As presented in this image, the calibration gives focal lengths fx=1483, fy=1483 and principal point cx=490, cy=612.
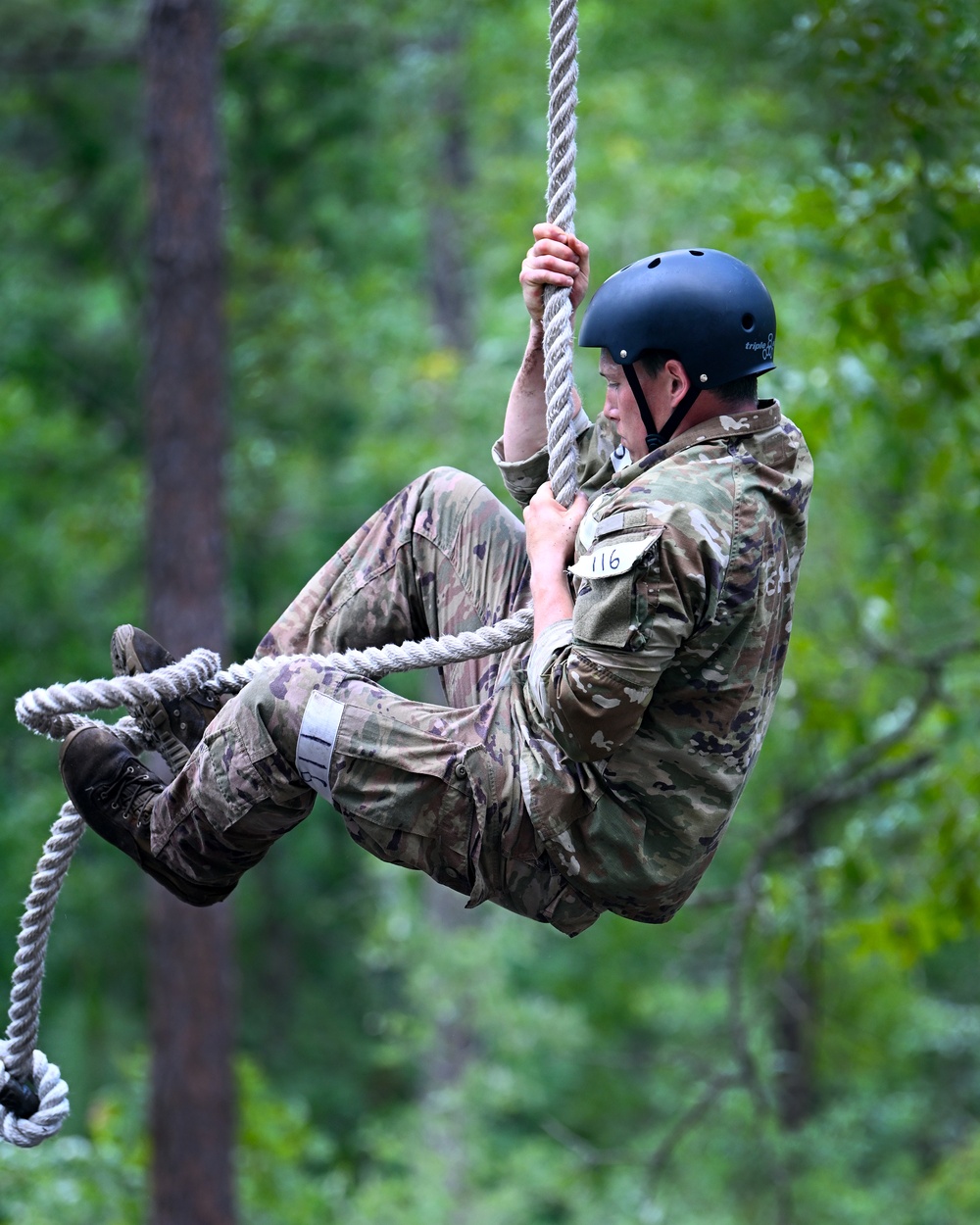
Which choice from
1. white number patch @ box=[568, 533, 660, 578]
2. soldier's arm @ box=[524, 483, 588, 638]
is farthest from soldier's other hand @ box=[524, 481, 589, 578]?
white number patch @ box=[568, 533, 660, 578]

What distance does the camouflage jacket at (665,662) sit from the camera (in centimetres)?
245

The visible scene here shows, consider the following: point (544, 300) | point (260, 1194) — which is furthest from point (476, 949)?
point (544, 300)

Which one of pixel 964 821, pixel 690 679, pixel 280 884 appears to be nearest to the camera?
pixel 690 679

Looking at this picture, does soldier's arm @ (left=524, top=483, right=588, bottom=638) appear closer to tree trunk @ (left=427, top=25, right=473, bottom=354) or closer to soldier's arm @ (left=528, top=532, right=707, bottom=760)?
soldier's arm @ (left=528, top=532, right=707, bottom=760)

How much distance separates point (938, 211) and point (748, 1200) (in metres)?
10.3

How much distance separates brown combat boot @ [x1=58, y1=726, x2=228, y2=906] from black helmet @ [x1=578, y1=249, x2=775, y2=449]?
1.22 metres

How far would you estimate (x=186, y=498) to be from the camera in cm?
791

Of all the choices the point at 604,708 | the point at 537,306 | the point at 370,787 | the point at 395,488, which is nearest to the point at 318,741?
the point at 370,787

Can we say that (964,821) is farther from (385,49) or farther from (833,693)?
(385,49)

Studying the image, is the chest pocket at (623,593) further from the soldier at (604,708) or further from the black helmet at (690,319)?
the black helmet at (690,319)

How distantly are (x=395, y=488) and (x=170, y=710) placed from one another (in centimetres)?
987

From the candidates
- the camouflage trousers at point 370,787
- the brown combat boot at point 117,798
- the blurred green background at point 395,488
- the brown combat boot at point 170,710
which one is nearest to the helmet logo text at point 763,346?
the camouflage trousers at point 370,787

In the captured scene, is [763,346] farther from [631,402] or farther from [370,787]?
[370,787]

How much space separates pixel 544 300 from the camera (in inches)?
118
